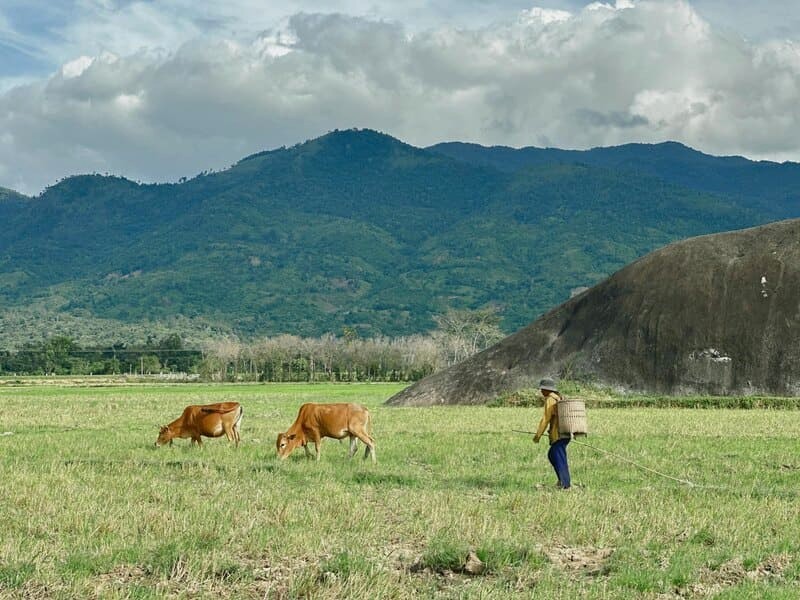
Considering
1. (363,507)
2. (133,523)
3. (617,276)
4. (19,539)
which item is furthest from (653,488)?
(617,276)

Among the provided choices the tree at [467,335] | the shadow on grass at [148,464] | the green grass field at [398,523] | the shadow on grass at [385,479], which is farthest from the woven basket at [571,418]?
the tree at [467,335]

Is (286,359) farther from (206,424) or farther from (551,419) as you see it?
(551,419)

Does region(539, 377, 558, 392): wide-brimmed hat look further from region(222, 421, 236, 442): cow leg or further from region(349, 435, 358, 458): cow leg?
region(222, 421, 236, 442): cow leg

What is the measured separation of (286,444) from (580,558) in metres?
11.4

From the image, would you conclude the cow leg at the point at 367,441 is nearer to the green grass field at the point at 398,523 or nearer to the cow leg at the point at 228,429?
the green grass field at the point at 398,523

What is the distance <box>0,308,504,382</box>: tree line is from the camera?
136875 millimetres

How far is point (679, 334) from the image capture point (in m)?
54.1

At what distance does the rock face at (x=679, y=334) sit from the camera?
51938 millimetres

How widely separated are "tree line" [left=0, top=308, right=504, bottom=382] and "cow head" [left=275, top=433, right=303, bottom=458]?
106832 millimetres

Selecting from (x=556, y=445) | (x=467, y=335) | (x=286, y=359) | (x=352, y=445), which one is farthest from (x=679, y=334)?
(x=467, y=335)

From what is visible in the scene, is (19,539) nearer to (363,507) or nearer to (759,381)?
(363,507)

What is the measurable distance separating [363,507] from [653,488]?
5832 mm

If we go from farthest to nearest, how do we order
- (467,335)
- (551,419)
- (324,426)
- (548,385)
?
(467,335) < (324,426) < (548,385) < (551,419)

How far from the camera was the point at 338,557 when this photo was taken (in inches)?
448
